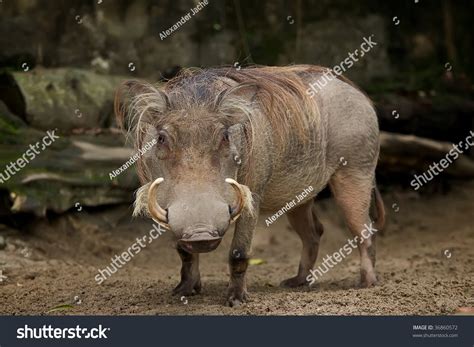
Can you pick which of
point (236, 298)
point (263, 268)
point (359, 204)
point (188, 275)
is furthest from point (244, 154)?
point (263, 268)

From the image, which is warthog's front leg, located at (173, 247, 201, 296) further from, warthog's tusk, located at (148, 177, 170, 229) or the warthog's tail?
the warthog's tail

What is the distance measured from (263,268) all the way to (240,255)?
7.32 ft

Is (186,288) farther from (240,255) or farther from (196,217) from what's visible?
(196,217)

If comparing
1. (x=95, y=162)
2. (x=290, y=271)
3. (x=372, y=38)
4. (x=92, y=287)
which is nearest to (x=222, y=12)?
(x=372, y=38)

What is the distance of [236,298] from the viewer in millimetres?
5711

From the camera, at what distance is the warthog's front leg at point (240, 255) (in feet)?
18.9

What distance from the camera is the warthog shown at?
509 cm

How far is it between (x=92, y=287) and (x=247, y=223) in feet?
4.78

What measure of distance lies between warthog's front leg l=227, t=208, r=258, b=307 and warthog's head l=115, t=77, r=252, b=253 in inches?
8.6

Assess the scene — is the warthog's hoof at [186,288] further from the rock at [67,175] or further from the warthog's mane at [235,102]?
the rock at [67,175]

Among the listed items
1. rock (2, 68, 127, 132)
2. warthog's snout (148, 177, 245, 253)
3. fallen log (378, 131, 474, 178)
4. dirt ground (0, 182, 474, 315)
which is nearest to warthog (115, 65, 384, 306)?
warthog's snout (148, 177, 245, 253)

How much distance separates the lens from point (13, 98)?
851cm

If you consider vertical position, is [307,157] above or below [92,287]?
above

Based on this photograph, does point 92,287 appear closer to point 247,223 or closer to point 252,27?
point 247,223
